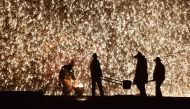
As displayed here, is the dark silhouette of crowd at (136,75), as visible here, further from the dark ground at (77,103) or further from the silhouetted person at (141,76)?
the dark ground at (77,103)

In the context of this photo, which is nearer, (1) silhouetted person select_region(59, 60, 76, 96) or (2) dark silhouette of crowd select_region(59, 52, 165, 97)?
(2) dark silhouette of crowd select_region(59, 52, 165, 97)

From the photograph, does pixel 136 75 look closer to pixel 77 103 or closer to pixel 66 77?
pixel 66 77

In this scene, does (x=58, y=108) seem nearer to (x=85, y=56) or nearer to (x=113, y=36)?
(x=85, y=56)

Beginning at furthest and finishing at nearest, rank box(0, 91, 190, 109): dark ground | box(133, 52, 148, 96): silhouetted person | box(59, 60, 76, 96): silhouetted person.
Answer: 1. box(59, 60, 76, 96): silhouetted person
2. box(133, 52, 148, 96): silhouetted person
3. box(0, 91, 190, 109): dark ground

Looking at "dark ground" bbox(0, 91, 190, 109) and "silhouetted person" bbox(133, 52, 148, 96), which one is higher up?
"silhouetted person" bbox(133, 52, 148, 96)

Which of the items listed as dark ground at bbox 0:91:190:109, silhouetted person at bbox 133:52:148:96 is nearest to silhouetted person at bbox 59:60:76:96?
silhouetted person at bbox 133:52:148:96

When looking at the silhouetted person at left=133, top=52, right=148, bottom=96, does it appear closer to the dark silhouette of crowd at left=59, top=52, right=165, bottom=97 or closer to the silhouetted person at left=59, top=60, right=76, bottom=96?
the dark silhouette of crowd at left=59, top=52, right=165, bottom=97

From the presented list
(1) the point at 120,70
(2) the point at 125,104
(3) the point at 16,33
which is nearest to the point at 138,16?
(1) the point at 120,70

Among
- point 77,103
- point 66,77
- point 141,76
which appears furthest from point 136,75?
point 77,103

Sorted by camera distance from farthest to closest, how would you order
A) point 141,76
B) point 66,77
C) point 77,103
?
point 66,77 < point 141,76 < point 77,103

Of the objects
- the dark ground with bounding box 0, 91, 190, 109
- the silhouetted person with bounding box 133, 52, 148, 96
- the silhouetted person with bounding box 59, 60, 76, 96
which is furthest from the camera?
the silhouetted person with bounding box 59, 60, 76, 96

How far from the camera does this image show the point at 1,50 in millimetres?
27500

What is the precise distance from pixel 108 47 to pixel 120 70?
177cm

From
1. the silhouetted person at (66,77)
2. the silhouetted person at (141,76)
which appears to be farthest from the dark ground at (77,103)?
A: the silhouetted person at (66,77)
